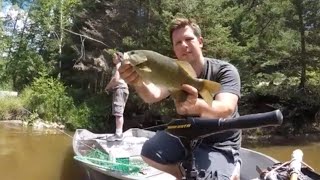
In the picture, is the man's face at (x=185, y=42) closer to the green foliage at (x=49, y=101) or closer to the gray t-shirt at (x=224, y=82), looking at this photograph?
the gray t-shirt at (x=224, y=82)

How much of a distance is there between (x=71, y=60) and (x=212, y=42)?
11523 mm

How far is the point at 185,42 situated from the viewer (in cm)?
271

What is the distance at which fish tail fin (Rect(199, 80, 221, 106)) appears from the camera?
7.40ft

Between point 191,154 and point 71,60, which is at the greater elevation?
point 71,60

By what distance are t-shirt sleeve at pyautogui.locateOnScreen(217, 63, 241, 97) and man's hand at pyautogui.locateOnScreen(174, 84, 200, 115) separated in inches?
15.6

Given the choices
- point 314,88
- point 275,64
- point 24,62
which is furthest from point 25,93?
point 314,88

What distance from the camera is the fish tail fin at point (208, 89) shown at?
2.26m

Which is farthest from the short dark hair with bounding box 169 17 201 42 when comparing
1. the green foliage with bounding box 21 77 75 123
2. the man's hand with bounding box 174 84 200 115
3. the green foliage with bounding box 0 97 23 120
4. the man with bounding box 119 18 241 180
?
the green foliage with bounding box 0 97 23 120

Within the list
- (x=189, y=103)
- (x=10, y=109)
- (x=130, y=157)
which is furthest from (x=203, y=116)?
(x=10, y=109)

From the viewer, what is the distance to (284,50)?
704 inches

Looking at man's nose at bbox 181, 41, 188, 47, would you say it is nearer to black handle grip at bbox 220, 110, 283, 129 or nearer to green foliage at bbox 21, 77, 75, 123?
black handle grip at bbox 220, 110, 283, 129

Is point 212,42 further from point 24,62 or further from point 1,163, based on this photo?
point 24,62

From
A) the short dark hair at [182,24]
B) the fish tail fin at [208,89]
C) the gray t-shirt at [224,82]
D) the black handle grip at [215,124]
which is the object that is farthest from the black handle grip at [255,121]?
the short dark hair at [182,24]

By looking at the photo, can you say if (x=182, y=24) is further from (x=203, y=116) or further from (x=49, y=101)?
(x=49, y=101)
